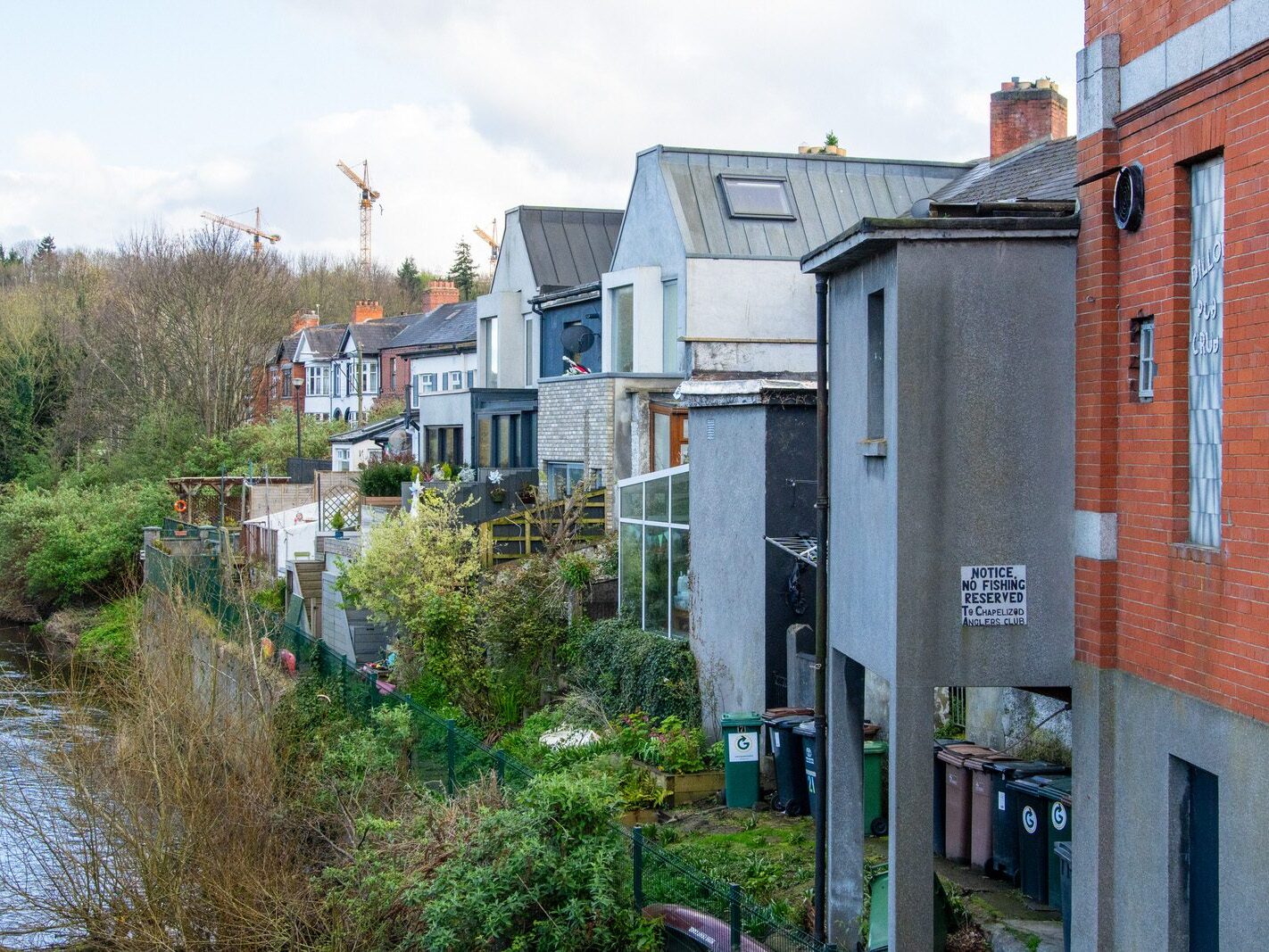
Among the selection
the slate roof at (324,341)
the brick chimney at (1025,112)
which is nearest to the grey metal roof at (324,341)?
the slate roof at (324,341)

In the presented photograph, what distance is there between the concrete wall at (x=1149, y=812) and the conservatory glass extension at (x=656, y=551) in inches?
403

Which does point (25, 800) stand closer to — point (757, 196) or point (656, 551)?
point (656, 551)

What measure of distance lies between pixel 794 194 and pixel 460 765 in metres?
16.2

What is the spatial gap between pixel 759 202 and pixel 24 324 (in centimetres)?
4583

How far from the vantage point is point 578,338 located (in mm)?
30062

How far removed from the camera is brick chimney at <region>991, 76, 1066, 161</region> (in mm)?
24625

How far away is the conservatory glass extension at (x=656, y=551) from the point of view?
63.2 ft

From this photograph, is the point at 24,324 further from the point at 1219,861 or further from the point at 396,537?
the point at 1219,861

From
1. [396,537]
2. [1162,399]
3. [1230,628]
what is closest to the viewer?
[1230,628]

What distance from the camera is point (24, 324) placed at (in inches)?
2394

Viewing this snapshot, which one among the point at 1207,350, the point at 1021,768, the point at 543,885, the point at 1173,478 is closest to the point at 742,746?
the point at 1021,768

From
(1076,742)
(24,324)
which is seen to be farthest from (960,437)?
(24,324)

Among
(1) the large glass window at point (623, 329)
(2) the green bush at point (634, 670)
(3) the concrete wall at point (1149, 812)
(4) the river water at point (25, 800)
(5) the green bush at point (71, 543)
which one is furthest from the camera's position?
(5) the green bush at point (71, 543)

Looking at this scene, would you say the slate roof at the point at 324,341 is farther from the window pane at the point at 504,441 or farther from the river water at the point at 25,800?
the river water at the point at 25,800
